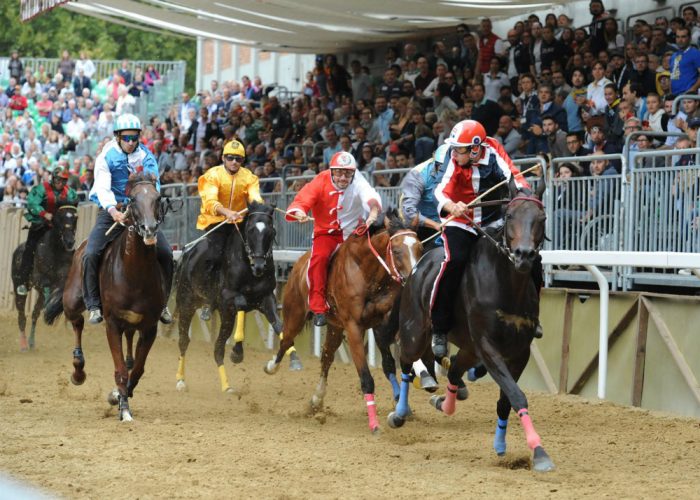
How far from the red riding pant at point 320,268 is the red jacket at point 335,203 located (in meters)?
0.08

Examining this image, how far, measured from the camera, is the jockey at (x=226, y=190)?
13234 mm

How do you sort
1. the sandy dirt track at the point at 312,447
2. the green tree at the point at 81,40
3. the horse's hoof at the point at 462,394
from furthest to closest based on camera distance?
the green tree at the point at 81,40
the horse's hoof at the point at 462,394
the sandy dirt track at the point at 312,447

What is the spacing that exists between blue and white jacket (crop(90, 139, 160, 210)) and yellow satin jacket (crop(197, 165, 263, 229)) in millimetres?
2230

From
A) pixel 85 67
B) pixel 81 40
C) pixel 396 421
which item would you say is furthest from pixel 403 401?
pixel 81 40

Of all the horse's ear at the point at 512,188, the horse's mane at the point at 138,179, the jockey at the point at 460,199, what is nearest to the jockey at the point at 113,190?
the horse's mane at the point at 138,179

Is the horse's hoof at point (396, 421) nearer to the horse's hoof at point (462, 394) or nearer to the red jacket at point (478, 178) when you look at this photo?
the horse's hoof at point (462, 394)

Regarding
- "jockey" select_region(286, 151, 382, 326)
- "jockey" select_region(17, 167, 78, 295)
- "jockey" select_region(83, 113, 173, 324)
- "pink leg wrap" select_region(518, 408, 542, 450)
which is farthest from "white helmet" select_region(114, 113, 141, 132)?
"jockey" select_region(17, 167, 78, 295)

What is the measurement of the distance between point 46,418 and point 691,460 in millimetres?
5350

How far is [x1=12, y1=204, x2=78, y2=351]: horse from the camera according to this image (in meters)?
17.4

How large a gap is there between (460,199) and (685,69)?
593 centimetres

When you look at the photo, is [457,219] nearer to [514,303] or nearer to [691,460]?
[514,303]

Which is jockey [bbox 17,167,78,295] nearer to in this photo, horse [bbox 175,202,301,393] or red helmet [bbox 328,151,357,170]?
horse [bbox 175,202,301,393]

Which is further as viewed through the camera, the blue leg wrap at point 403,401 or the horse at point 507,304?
the blue leg wrap at point 403,401

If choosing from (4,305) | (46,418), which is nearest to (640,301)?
(46,418)
